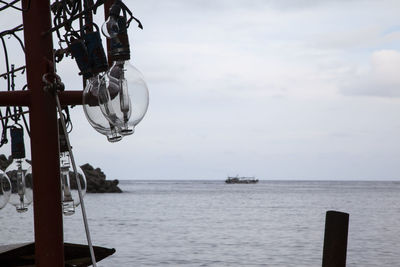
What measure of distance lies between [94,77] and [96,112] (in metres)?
0.14

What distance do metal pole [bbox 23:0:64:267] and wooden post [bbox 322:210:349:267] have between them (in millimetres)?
2141

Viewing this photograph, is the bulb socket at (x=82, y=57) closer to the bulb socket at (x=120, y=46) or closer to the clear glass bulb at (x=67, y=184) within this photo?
the bulb socket at (x=120, y=46)

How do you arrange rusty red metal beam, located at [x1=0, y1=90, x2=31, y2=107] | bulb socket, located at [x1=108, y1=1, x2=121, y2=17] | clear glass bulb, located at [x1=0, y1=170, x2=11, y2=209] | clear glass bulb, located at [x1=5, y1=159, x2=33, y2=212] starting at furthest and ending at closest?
clear glass bulb, located at [x1=0, y1=170, x2=11, y2=209] < clear glass bulb, located at [x1=5, y1=159, x2=33, y2=212] < rusty red metal beam, located at [x1=0, y1=90, x2=31, y2=107] < bulb socket, located at [x1=108, y1=1, x2=121, y2=17]

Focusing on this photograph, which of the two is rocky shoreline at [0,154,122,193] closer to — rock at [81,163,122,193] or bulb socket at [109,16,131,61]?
rock at [81,163,122,193]

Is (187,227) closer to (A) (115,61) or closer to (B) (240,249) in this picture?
(B) (240,249)

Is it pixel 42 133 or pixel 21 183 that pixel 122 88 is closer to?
pixel 42 133

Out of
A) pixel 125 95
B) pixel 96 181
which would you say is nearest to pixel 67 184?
pixel 125 95

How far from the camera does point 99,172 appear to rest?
9850 cm

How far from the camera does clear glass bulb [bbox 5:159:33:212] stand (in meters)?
3.44

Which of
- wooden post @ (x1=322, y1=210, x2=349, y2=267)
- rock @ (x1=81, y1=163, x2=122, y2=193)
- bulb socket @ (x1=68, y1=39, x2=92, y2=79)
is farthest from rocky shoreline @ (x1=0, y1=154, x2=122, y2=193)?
bulb socket @ (x1=68, y1=39, x2=92, y2=79)

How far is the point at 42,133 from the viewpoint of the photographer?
3107 mm

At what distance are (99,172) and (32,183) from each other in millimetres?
96263

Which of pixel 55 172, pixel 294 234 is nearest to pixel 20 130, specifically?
pixel 55 172

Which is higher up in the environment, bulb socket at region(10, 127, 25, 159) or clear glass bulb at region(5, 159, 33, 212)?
bulb socket at region(10, 127, 25, 159)
